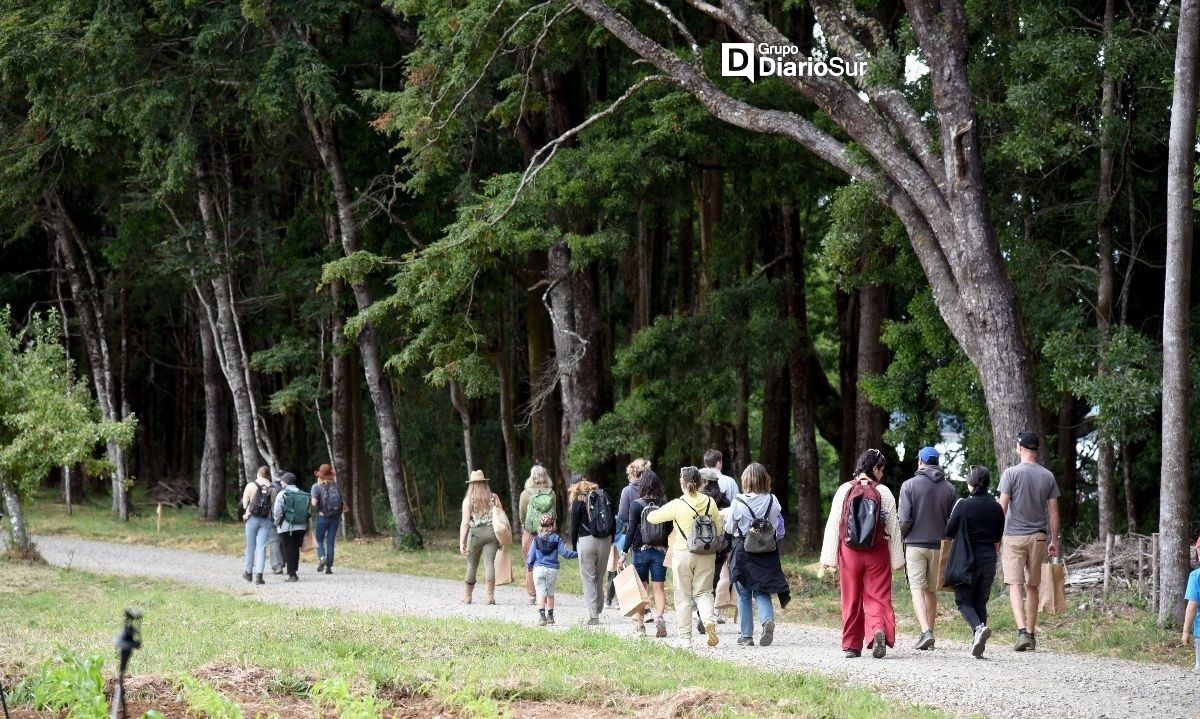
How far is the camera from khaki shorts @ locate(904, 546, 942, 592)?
11.8 meters

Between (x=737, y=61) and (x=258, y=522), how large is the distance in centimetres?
989

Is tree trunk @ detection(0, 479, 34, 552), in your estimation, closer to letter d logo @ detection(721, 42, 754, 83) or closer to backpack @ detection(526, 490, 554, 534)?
backpack @ detection(526, 490, 554, 534)

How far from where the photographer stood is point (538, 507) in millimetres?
15242

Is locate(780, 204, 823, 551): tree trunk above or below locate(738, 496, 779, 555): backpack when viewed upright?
above

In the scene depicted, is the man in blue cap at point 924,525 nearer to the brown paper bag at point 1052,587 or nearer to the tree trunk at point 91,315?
the brown paper bag at point 1052,587

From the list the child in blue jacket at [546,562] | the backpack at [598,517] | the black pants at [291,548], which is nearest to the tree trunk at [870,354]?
the child in blue jacket at [546,562]

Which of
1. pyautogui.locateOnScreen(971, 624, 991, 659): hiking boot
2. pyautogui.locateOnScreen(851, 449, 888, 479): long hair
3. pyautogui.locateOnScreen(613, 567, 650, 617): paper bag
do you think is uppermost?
pyautogui.locateOnScreen(851, 449, 888, 479): long hair

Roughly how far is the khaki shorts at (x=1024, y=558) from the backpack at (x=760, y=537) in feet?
6.72

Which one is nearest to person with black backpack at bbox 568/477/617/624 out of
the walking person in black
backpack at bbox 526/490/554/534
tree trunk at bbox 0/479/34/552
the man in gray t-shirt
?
backpack at bbox 526/490/554/534

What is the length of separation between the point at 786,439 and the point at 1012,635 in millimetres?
14731

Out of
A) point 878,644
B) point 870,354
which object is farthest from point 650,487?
point 870,354

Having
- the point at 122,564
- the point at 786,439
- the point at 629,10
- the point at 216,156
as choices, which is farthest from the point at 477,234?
the point at 216,156

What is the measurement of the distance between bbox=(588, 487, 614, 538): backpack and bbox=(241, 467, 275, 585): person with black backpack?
7.40 metres

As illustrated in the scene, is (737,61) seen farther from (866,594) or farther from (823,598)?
(866,594)
